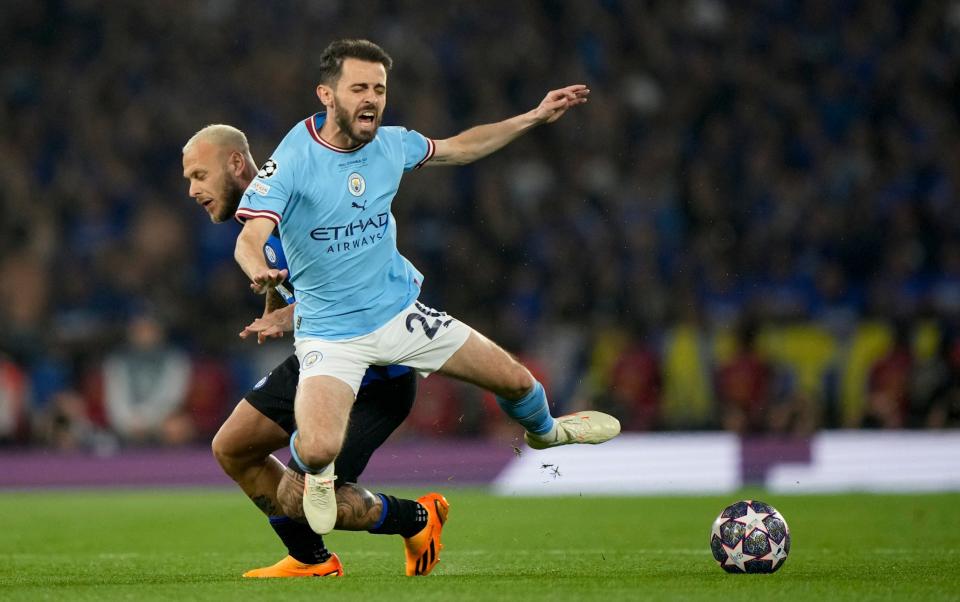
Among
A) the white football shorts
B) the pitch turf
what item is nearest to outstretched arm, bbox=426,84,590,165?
the white football shorts

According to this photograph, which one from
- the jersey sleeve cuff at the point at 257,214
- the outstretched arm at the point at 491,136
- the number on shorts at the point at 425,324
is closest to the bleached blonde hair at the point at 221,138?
the jersey sleeve cuff at the point at 257,214

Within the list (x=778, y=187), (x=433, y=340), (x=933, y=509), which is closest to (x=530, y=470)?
(x=933, y=509)

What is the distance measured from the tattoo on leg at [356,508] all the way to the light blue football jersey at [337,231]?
2.55 feet

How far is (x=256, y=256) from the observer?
644cm

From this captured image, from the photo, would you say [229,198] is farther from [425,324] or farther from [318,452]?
[318,452]

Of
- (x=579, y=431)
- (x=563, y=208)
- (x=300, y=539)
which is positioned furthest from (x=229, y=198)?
(x=563, y=208)

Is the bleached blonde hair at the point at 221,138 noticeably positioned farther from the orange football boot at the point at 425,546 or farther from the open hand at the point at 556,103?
the orange football boot at the point at 425,546

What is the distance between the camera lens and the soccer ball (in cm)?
720

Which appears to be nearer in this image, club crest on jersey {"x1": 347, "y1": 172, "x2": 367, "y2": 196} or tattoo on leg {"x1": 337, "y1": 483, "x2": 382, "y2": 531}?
club crest on jersey {"x1": 347, "y1": 172, "x2": 367, "y2": 196}

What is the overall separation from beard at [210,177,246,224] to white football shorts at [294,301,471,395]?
755mm

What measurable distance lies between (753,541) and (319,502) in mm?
2052

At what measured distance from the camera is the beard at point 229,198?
7.29 meters

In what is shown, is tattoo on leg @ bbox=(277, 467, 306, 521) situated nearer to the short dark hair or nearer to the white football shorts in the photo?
the white football shorts

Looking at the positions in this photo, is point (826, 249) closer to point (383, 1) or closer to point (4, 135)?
point (383, 1)
